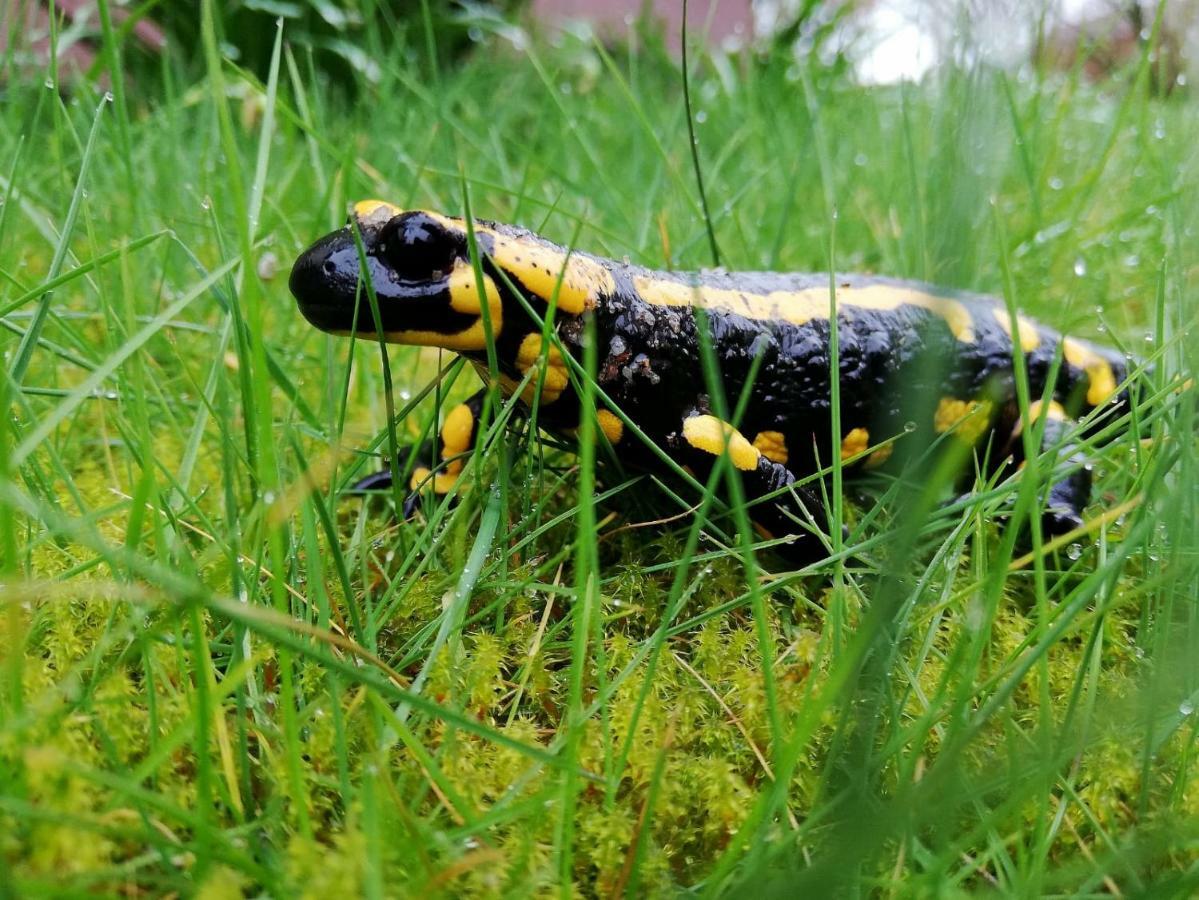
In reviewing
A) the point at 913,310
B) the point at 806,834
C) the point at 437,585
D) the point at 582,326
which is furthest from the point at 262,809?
the point at 913,310

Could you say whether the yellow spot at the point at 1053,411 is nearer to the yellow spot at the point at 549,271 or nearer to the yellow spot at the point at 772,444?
the yellow spot at the point at 772,444

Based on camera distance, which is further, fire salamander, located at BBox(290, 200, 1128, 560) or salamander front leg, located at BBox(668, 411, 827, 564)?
salamander front leg, located at BBox(668, 411, 827, 564)

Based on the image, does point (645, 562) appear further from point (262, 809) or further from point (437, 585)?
point (262, 809)

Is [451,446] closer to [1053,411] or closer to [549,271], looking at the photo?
[549,271]

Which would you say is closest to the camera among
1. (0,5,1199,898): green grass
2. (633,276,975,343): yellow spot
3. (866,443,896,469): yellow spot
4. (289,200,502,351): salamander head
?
(0,5,1199,898): green grass

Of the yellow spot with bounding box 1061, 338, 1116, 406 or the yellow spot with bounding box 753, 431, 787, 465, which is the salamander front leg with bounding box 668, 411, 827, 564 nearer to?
the yellow spot with bounding box 753, 431, 787, 465

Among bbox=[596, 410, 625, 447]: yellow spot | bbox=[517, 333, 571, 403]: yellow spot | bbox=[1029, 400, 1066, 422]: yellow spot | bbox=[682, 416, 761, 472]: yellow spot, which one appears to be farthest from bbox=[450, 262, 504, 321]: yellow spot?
bbox=[1029, 400, 1066, 422]: yellow spot

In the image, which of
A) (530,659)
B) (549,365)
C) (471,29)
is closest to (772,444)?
(549,365)
